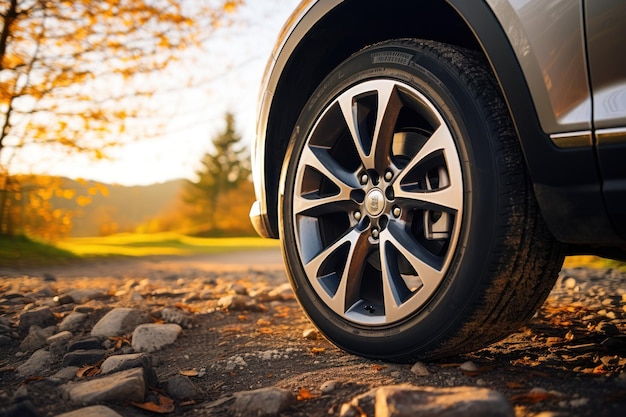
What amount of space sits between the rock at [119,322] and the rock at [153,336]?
15cm

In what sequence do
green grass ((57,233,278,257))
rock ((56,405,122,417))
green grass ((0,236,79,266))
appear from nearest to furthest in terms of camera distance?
rock ((56,405,122,417)) → green grass ((0,236,79,266)) → green grass ((57,233,278,257))

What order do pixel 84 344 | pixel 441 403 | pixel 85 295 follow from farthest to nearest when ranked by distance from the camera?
pixel 85 295 → pixel 84 344 → pixel 441 403

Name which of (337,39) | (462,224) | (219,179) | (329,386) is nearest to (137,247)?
(337,39)

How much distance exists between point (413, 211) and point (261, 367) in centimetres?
97

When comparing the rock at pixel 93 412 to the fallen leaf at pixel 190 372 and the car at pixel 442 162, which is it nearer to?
the fallen leaf at pixel 190 372

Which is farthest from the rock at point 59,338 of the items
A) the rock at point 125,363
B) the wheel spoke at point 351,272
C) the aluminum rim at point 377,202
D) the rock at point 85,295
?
the wheel spoke at point 351,272

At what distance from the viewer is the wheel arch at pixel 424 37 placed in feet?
5.40

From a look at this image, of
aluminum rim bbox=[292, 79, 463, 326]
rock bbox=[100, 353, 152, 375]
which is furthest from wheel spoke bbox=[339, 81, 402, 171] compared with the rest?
rock bbox=[100, 353, 152, 375]

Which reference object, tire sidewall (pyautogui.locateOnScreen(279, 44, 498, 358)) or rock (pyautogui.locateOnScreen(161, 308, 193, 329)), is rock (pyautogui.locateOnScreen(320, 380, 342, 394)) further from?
rock (pyautogui.locateOnScreen(161, 308, 193, 329))

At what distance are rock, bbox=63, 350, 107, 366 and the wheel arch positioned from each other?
105 cm

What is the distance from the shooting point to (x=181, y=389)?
204cm

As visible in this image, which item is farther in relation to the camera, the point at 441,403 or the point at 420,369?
the point at 420,369

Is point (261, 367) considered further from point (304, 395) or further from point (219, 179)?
point (219, 179)

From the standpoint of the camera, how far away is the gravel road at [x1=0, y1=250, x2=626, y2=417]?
1653 millimetres
